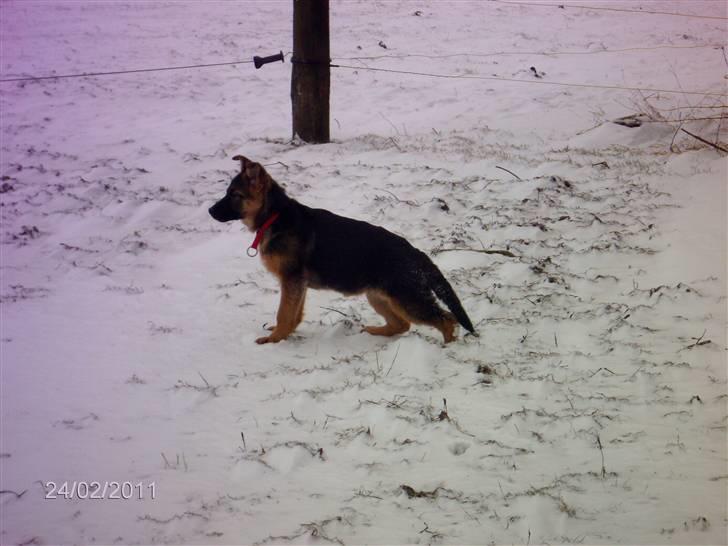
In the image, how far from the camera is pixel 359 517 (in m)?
3.09

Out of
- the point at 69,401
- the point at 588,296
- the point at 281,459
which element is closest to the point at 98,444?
the point at 69,401

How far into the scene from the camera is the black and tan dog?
491cm

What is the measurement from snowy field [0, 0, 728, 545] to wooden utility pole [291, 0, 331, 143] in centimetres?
49

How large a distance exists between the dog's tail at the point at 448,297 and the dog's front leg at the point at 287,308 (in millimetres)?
1055

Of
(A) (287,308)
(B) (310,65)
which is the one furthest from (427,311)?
(B) (310,65)

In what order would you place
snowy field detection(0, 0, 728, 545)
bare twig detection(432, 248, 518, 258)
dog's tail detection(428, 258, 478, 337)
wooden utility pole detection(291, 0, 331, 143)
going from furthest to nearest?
wooden utility pole detection(291, 0, 331, 143)
bare twig detection(432, 248, 518, 258)
dog's tail detection(428, 258, 478, 337)
snowy field detection(0, 0, 728, 545)

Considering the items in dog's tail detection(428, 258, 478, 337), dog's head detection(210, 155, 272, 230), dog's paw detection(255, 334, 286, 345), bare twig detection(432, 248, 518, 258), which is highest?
dog's head detection(210, 155, 272, 230)

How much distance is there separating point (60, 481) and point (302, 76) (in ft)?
21.8

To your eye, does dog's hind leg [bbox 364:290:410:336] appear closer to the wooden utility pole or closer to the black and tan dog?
the black and tan dog

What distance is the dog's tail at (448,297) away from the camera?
4.70 m

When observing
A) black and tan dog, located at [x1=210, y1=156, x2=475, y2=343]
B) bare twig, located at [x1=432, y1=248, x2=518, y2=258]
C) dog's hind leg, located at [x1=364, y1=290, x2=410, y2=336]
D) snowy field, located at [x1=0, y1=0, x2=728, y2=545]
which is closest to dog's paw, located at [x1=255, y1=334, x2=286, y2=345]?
black and tan dog, located at [x1=210, y1=156, x2=475, y2=343]

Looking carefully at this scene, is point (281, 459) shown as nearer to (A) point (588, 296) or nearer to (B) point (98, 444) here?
(B) point (98, 444)

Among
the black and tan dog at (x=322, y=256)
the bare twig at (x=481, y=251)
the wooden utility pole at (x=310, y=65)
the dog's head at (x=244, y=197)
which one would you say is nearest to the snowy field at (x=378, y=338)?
the bare twig at (x=481, y=251)

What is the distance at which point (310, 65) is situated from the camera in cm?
878
